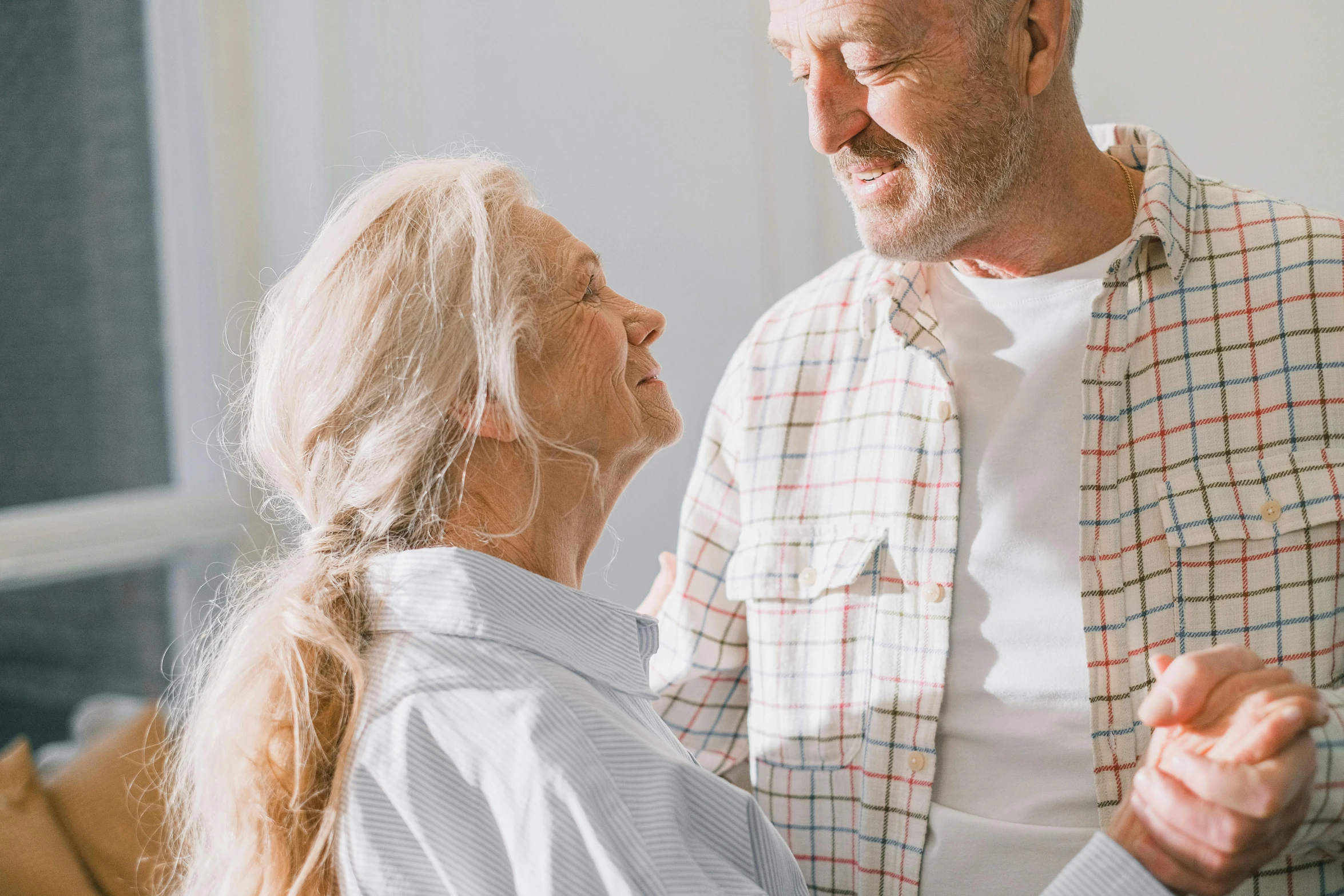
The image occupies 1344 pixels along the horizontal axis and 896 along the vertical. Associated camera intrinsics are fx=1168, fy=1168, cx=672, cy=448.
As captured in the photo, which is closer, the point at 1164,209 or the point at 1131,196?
the point at 1164,209

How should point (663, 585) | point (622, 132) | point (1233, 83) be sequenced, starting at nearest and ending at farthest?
point (663, 585) → point (1233, 83) → point (622, 132)

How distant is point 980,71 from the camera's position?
4.89 feet

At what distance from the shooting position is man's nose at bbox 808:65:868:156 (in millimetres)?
1529

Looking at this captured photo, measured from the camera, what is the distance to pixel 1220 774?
103 centimetres

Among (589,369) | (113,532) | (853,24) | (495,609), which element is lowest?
(113,532)

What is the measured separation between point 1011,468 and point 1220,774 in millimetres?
580

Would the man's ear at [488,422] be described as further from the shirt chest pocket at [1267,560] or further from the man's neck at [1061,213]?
the shirt chest pocket at [1267,560]

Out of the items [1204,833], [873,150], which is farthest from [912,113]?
[1204,833]

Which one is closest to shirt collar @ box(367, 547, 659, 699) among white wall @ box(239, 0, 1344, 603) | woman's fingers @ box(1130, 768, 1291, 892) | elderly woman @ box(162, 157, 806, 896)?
elderly woman @ box(162, 157, 806, 896)

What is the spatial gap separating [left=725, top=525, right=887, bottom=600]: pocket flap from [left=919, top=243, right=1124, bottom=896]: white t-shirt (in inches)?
5.4

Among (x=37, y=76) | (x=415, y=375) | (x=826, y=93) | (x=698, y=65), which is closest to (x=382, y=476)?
(x=415, y=375)

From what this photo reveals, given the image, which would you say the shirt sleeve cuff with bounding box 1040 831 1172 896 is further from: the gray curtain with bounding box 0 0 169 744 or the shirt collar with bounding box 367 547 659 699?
the gray curtain with bounding box 0 0 169 744

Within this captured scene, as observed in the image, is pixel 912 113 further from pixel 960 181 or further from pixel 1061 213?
pixel 1061 213

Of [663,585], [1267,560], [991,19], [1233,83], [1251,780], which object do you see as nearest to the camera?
[1251,780]
